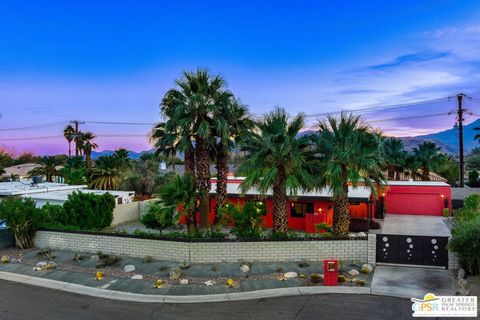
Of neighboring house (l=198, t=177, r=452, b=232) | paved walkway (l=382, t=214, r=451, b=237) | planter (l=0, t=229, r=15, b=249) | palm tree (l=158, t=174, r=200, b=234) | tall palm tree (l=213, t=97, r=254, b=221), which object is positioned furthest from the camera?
neighboring house (l=198, t=177, r=452, b=232)

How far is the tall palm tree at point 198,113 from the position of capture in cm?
2164

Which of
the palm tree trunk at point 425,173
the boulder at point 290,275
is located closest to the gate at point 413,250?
the boulder at point 290,275

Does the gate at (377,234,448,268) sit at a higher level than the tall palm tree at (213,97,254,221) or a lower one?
lower

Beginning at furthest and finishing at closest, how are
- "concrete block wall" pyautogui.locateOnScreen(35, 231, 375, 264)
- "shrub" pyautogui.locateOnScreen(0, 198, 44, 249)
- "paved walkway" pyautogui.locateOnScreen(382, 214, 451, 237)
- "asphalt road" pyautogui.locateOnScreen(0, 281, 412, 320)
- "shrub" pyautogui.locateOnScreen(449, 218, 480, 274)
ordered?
"paved walkway" pyautogui.locateOnScreen(382, 214, 451, 237)
"shrub" pyautogui.locateOnScreen(0, 198, 44, 249)
"concrete block wall" pyautogui.locateOnScreen(35, 231, 375, 264)
"shrub" pyautogui.locateOnScreen(449, 218, 480, 274)
"asphalt road" pyautogui.locateOnScreen(0, 281, 412, 320)

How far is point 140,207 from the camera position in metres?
30.7

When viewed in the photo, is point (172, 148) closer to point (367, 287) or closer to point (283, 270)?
Result: point (283, 270)

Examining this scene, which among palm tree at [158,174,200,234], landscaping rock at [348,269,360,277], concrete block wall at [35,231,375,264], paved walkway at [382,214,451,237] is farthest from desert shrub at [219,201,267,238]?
paved walkway at [382,214,451,237]

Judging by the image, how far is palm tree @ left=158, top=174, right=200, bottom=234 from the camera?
16938 millimetres

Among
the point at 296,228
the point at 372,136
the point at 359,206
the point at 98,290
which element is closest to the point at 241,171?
the point at 372,136

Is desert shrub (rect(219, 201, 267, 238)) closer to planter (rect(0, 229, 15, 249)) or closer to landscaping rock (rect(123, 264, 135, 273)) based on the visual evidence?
landscaping rock (rect(123, 264, 135, 273))

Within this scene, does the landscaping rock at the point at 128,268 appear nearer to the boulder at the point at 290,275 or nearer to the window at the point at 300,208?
the boulder at the point at 290,275

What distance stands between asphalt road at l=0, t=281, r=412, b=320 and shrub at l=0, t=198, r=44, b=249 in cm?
654

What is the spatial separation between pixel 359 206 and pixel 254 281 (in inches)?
734

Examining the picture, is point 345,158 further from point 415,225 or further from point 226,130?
point 415,225
